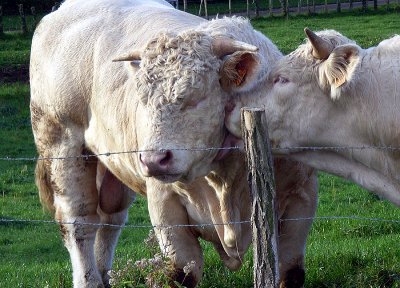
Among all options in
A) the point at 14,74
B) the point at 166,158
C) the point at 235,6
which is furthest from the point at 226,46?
the point at 235,6

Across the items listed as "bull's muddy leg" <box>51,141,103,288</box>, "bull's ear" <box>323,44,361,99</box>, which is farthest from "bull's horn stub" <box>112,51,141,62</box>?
"bull's muddy leg" <box>51,141,103,288</box>

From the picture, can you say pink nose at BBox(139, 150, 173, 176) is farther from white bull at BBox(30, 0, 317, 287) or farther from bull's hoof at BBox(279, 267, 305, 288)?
bull's hoof at BBox(279, 267, 305, 288)

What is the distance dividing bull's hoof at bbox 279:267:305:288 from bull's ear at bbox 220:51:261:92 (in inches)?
65.8

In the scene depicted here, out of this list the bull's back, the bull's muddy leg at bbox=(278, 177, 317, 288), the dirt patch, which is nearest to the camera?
the bull's muddy leg at bbox=(278, 177, 317, 288)

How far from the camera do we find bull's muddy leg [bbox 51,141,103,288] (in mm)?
7789

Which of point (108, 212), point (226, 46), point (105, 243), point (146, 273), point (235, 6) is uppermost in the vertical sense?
point (226, 46)

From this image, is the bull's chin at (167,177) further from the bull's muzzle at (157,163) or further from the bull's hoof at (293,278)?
the bull's hoof at (293,278)

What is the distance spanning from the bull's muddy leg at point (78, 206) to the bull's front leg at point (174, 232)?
1212 millimetres

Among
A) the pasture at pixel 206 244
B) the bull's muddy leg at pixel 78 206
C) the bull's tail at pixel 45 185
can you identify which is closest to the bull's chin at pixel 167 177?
the pasture at pixel 206 244

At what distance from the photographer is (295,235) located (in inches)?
265

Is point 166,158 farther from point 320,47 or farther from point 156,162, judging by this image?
point 320,47

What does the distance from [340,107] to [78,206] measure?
124 inches

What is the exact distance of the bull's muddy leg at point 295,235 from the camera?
6.63 metres

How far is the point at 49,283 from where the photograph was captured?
7562mm
